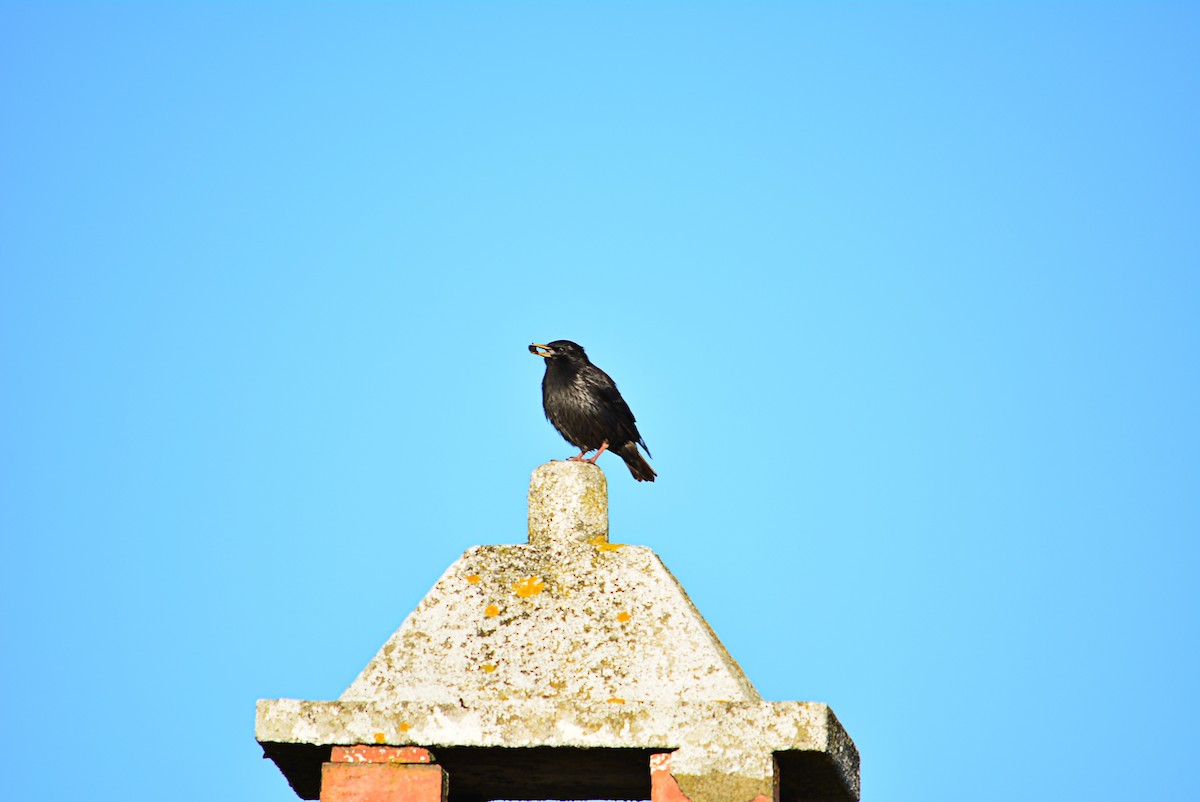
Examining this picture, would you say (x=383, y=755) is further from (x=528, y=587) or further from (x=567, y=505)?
(x=567, y=505)

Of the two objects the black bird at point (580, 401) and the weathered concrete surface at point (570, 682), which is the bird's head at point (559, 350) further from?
the weathered concrete surface at point (570, 682)

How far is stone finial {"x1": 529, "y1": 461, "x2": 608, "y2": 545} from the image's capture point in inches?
238

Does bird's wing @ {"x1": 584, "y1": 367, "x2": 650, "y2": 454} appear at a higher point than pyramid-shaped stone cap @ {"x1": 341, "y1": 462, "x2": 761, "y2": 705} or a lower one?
higher

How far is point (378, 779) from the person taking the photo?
5.38 m

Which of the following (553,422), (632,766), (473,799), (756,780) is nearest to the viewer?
(756,780)

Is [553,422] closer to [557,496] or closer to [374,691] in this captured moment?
[557,496]

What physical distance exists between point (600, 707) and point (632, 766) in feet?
1.16

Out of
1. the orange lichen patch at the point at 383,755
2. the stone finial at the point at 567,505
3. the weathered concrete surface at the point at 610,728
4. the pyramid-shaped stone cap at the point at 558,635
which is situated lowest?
the orange lichen patch at the point at 383,755

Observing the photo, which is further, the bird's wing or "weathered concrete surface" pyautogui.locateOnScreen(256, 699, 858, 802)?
the bird's wing

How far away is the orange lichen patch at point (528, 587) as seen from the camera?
5.81m

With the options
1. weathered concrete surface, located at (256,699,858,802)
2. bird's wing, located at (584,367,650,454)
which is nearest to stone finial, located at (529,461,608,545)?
weathered concrete surface, located at (256,699,858,802)

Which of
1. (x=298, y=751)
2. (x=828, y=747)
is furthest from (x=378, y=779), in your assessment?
(x=828, y=747)

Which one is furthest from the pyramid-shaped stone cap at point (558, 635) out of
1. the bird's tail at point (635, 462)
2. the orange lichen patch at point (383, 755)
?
the bird's tail at point (635, 462)

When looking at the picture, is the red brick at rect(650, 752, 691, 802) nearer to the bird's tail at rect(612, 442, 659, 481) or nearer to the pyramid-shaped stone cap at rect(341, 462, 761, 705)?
the pyramid-shaped stone cap at rect(341, 462, 761, 705)
